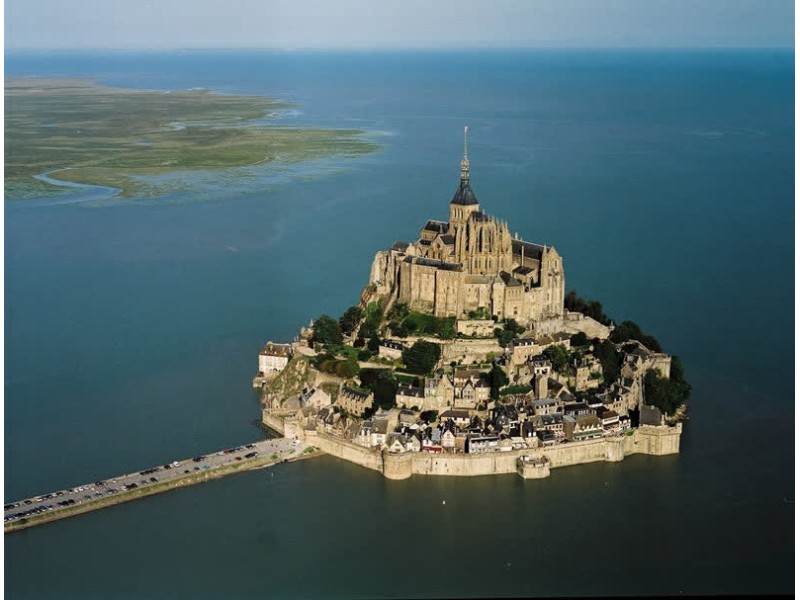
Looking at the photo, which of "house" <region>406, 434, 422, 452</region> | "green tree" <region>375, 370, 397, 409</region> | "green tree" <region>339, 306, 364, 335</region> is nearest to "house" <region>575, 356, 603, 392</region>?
"green tree" <region>375, 370, 397, 409</region>

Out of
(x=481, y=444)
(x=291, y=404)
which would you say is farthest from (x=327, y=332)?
(x=481, y=444)

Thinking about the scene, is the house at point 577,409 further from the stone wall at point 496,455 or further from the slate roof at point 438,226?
the slate roof at point 438,226

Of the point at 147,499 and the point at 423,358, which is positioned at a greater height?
the point at 423,358

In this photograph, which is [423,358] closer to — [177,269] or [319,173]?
[177,269]

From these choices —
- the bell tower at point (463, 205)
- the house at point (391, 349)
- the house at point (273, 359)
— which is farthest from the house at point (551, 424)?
the house at point (273, 359)

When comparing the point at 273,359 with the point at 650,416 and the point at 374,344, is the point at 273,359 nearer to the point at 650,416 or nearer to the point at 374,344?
the point at 374,344

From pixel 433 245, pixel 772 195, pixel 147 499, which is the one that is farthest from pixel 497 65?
pixel 147 499

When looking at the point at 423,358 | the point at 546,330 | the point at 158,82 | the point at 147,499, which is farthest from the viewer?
the point at 158,82
